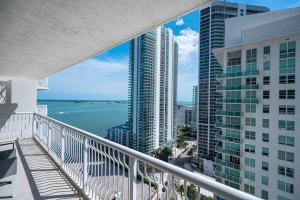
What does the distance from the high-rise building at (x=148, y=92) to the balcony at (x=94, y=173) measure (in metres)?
29.3

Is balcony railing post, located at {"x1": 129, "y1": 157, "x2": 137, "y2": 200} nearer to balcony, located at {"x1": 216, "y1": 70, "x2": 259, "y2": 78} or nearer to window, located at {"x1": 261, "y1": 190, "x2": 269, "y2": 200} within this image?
balcony, located at {"x1": 216, "y1": 70, "x2": 259, "y2": 78}

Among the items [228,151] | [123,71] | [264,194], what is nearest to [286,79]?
[228,151]

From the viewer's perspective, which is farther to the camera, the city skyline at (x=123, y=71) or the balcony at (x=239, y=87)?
Result: the city skyline at (x=123, y=71)

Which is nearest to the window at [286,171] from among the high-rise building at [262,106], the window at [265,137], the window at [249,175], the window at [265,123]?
the high-rise building at [262,106]

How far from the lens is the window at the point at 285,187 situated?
1290cm

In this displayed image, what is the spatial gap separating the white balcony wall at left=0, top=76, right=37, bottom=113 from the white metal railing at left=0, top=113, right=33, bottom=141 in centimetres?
58

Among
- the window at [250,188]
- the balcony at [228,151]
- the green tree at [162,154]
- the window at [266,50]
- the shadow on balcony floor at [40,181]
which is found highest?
the window at [266,50]

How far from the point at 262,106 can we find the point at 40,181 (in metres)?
16.6

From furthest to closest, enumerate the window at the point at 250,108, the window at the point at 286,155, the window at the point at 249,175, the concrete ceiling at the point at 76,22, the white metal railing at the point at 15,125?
the window at the point at 250,108 < the window at the point at 249,175 < the window at the point at 286,155 < the white metal railing at the point at 15,125 < the concrete ceiling at the point at 76,22

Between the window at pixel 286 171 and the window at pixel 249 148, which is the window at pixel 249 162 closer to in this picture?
the window at pixel 249 148

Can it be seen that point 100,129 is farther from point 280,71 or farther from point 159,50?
point 280,71

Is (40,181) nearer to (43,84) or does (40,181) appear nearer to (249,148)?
(43,84)

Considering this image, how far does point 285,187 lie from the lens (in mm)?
13102

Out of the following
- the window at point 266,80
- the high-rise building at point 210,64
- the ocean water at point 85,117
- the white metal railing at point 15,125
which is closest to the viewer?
the white metal railing at point 15,125
